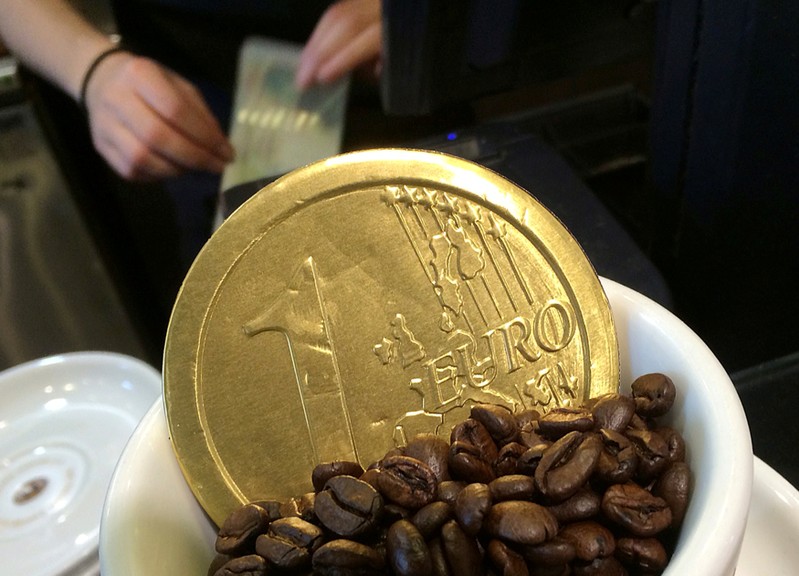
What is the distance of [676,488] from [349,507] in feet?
0.57

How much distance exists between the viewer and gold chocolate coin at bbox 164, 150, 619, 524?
0.43 metres

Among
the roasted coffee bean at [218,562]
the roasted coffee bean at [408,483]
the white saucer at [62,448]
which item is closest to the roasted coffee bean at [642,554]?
the roasted coffee bean at [408,483]

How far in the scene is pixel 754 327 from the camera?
757mm

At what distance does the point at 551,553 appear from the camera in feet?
1.17

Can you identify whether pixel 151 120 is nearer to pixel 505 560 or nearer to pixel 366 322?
pixel 366 322

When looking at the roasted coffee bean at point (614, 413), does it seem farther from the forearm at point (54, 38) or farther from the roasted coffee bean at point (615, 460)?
the forearm at point (54, 38)

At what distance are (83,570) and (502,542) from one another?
16.4 inches

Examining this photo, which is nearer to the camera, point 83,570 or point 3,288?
point 83,570

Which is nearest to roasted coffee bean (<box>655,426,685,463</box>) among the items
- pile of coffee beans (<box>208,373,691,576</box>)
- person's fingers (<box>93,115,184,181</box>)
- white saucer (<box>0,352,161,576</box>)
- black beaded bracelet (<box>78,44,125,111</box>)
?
pile of coffee beans (<box>208,373,691,576</box>)

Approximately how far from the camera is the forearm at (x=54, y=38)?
3.65 ft

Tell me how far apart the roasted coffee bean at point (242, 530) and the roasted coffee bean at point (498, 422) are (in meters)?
0.13

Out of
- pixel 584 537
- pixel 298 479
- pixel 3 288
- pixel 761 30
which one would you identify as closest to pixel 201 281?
pixel 298 479

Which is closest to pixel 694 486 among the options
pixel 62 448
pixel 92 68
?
pixel 62 448

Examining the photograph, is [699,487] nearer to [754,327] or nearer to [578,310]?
[578,310]
